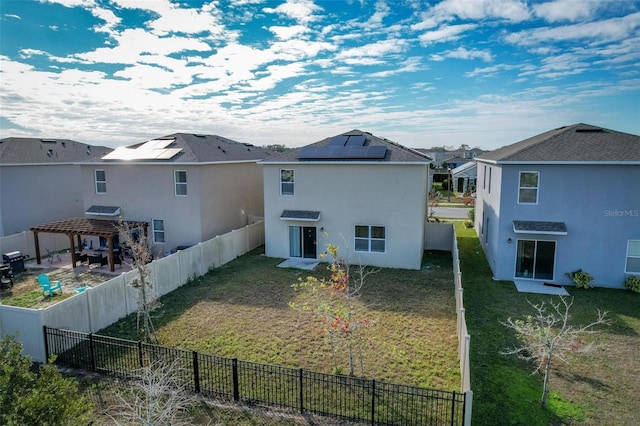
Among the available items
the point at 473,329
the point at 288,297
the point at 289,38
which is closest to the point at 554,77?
the point at 289,38

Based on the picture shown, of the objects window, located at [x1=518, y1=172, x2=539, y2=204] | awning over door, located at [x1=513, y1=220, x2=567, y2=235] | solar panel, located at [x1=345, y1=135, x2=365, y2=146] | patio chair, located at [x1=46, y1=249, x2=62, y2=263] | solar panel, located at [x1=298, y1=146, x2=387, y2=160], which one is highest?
solar panel, located at [x1=345, y1=135, x2=365, y2=146]

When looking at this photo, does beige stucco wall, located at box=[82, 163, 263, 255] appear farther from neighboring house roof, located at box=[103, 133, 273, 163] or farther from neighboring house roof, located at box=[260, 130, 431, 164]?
neighboring house roof, located at box=[260, 130, 431, 164]

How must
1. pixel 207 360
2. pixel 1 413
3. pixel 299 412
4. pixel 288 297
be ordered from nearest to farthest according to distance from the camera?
pixel 1 413, pixel 299 412, pixel 207 360, pixel 288 297

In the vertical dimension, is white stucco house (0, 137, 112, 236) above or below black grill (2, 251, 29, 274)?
above

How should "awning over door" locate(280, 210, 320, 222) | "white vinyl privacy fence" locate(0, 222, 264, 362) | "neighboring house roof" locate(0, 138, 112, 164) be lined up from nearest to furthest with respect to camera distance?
"white vinyl privacy fence" locate(0, 222, 264, 362), "awning over door" locate(280, 210, 320, 222), "neighboring house roof" locate(0, 138, 112, 164)

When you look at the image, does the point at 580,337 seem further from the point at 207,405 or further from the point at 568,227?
the point at 207,405

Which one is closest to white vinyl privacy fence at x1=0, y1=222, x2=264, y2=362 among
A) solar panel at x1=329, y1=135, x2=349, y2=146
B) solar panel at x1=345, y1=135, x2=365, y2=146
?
solar panel at x1=329, y1=135, x2=349, y2=146

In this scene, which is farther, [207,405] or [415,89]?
[415,89]

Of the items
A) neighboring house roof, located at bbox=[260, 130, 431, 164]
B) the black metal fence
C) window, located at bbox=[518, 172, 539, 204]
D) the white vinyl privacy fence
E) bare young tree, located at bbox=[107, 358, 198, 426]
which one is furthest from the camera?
neighboring house roof, located at bbox=[260, 130, 431, 164]

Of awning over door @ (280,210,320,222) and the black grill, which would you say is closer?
the black grill
